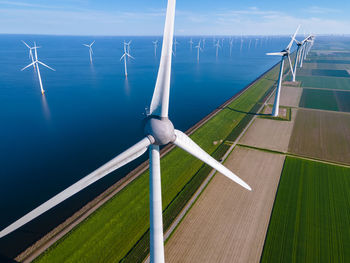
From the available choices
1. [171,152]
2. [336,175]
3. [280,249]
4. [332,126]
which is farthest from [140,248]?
[332,126]

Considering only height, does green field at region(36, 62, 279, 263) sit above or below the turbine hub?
below

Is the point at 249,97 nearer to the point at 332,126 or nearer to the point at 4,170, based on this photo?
the point at 332,126

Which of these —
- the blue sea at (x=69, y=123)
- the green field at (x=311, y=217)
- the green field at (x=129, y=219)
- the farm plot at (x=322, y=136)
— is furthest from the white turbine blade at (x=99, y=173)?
the farm plot at (x=322, y=136)

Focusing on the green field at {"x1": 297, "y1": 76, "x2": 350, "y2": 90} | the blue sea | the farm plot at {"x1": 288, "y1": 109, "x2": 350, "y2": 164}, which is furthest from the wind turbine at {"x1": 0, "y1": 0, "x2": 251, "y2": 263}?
the green field at {"x1": 297, "y1": 76, "x2": 350, "y2": 90}

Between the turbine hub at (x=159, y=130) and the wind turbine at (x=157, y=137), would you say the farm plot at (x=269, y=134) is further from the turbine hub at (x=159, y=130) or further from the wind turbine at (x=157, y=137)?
the turbine hub at (x=159, y=130)

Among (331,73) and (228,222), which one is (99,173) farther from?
(331,73)

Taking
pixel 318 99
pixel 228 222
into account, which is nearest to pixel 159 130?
pixel 228 222

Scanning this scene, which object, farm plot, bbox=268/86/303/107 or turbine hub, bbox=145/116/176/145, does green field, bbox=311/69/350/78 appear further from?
turbine hub, bbox=145/116/176/145
